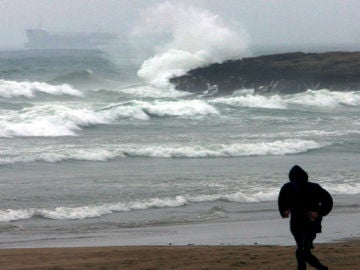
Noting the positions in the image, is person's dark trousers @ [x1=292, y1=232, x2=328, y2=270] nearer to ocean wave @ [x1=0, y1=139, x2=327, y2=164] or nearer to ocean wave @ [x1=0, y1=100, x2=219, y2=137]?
ocean wave @ [x1=0, y1=139, x2=327, y2=164]

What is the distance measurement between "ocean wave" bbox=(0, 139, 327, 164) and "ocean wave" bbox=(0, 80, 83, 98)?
19321mm

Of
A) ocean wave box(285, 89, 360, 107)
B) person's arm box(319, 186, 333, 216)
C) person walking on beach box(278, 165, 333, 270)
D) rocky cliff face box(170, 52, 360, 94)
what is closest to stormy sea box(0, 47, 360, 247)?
ocean wave box(285, 89, 360, 107)

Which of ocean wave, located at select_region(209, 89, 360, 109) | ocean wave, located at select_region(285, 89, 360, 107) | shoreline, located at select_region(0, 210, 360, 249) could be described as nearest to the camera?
shoreline, located at select_region(0, 210, 360, 249)

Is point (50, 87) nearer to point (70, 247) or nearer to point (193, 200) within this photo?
point (193, 200)

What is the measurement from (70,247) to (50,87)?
1422 inches

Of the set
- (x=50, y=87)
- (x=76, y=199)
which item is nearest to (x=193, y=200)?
(x=76, y=199)

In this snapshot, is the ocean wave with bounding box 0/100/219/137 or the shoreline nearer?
the shoreline

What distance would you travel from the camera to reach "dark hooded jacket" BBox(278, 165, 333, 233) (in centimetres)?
793

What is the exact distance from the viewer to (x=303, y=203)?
313 inches

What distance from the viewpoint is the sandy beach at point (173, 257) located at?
9602 millimetres

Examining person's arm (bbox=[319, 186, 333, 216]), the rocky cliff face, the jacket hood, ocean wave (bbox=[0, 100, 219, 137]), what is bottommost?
person's arm (bbox=[319, 186, 333, 216])

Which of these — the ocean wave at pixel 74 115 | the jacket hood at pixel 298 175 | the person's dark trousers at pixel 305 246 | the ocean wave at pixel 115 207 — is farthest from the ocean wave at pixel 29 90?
the jacket hood at pixel 298 175

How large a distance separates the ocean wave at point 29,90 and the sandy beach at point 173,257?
105ft

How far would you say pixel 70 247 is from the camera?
11.5 meters
